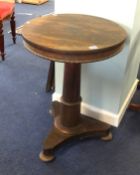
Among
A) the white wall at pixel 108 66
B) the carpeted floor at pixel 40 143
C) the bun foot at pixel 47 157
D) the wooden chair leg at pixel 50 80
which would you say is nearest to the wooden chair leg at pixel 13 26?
the carpeted floor at pixel 40 143

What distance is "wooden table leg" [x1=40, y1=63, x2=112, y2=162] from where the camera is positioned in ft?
4.90

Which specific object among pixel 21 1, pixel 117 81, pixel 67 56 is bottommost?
pixel 21 1

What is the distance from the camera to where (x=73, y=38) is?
1.25m

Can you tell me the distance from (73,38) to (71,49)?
12cm

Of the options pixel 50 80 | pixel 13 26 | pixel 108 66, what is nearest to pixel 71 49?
pixel 108 66

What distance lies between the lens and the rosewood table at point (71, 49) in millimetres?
1172

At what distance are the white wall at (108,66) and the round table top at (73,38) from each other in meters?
0.08

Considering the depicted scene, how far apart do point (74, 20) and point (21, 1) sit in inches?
133

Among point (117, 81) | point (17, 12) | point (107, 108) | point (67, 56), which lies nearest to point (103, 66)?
point (117, 81)

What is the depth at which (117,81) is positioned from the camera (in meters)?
1.66

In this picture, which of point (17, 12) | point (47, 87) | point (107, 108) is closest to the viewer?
point (107, 108)

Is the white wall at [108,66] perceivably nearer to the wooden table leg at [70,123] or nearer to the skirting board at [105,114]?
the skirting board at [105,114]

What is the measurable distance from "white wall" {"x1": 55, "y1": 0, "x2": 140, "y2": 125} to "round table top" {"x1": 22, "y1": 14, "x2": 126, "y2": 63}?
8cm

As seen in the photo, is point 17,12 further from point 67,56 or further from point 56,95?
point 67,56
